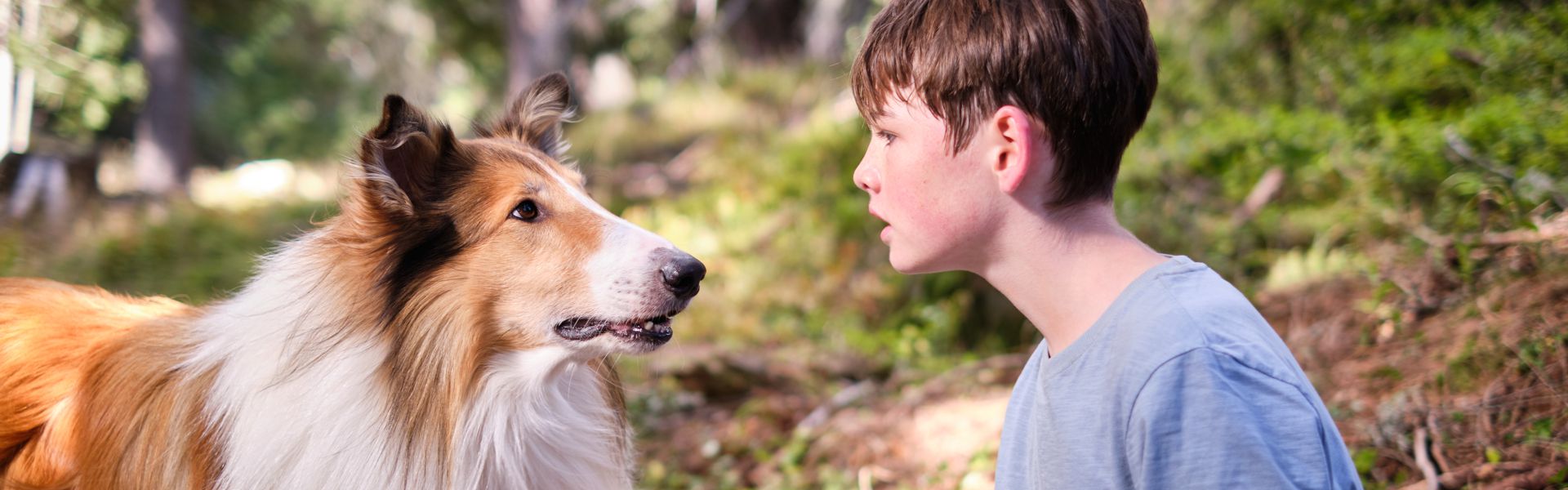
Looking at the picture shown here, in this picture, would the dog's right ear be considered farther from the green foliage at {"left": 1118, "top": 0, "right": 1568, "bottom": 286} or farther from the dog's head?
the green foliage at {"left": 1118, "top": 0, "right": 1568, "bottom": 286}

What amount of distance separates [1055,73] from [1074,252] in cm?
33

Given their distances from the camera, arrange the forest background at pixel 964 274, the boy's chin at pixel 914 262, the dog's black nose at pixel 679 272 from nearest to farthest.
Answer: the boy's chin at pixel 914 262
the dog's black nose at pixel 679 272
the forest background at pixel 964 274

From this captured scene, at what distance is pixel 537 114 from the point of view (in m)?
3.18

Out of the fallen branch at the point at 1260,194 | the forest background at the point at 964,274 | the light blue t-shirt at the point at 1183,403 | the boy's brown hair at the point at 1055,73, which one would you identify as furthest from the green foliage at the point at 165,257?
the light blue t-shirt at the point at 1183,403

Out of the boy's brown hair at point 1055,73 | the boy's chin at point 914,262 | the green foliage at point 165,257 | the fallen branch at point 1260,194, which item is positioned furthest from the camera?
the green foliage at point 165,257

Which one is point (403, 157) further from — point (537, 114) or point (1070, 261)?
point (1070, 261)

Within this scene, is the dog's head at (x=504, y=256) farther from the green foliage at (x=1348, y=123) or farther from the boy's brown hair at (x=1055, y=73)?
the green foliage at (x=1348, y=123)

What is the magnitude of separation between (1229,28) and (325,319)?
20.0ft

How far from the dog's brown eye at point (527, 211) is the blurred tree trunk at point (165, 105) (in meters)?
13.1

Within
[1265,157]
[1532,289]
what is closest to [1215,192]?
[1265,157]

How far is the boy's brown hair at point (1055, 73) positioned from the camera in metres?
1.67

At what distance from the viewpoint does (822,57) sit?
544 inches

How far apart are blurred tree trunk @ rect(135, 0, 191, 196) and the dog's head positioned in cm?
1301

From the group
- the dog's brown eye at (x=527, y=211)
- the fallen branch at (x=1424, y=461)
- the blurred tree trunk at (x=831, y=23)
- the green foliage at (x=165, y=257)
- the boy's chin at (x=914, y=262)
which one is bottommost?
the green foliage at (x=165, y=257)
